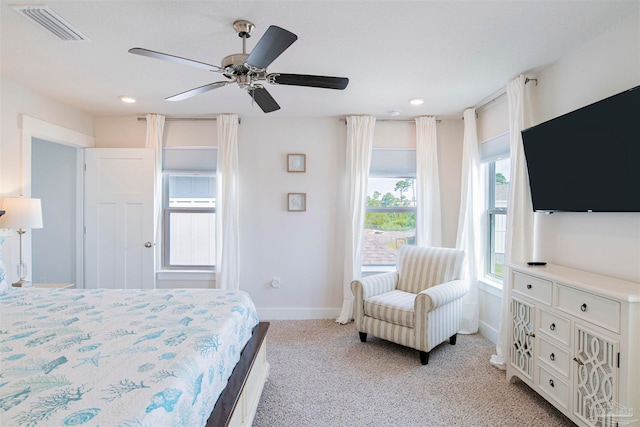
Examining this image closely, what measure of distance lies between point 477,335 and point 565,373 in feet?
5.07

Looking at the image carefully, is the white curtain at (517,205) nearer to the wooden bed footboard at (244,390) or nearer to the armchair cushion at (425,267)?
the armchair cushion at (425,267)

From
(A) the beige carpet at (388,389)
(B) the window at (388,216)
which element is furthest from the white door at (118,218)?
(B) the window at (388,216)

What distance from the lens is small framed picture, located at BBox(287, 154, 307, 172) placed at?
3.88 metres

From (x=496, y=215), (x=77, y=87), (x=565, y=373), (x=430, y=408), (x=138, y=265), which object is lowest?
(x=430, y=408)

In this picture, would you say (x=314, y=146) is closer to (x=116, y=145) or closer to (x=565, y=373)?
(x=116, y=145)

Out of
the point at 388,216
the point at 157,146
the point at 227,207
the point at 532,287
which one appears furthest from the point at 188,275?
the point at 532,287

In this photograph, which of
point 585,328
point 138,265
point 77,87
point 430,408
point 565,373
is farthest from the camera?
point 138,265

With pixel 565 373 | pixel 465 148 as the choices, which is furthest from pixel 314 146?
pixel 565 373

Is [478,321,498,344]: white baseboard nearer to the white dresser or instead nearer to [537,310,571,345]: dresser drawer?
the white dresser

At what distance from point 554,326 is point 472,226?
1.57 meters

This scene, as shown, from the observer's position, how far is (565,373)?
1.88 meters

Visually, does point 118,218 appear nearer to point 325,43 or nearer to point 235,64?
point 235,64

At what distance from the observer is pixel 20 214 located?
8.46 feet

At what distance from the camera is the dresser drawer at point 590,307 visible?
1585 mm
